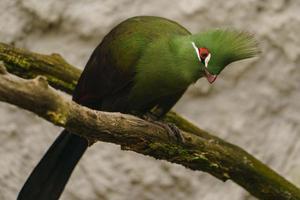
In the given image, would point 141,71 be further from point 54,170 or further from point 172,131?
point 54,170

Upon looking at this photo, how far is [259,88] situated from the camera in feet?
10.8

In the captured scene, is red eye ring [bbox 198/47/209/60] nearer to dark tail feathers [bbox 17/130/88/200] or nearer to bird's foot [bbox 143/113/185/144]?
bird's foot [bbox 143/113/185/144]

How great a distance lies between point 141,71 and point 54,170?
477 millimetres

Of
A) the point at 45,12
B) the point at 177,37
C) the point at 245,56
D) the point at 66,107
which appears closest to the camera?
the point at 66,107

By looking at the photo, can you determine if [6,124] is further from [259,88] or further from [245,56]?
[245,56]

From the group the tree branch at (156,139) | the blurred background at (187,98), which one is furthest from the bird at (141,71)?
the blurred background at (187,98)

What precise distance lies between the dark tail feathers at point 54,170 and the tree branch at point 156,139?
0.66 ft

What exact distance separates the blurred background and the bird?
26.8 inches

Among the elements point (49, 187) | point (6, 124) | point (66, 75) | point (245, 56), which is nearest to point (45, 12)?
point (6, 124)

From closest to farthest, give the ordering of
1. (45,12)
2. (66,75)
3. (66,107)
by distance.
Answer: (66,107) < (66,75) < (45,12)

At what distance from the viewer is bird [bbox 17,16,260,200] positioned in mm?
2258

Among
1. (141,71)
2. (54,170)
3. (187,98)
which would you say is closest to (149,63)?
(141,71)

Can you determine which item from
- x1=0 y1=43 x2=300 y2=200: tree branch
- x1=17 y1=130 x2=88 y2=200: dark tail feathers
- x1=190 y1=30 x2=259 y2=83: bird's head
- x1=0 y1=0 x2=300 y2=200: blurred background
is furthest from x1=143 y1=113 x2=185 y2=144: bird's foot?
x1=0 y1=0 x2=300 y2=200: blurred background

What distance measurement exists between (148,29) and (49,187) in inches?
25.0
